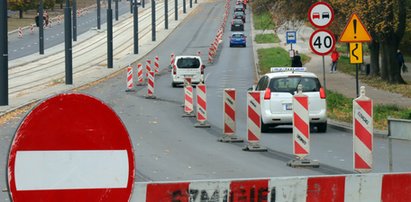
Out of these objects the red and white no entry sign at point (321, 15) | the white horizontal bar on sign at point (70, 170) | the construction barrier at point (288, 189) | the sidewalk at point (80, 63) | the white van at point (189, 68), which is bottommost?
the sidewalk at point (80, 63)

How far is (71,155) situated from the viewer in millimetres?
5168

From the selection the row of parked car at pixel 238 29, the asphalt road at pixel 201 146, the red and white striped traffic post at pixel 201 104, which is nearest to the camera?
the asphalt road at pixel 201 146

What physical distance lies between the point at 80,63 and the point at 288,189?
208ft

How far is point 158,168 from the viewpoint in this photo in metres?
16.4

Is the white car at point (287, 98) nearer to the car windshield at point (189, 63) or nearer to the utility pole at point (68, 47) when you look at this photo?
the utility pole at point (68, 47)

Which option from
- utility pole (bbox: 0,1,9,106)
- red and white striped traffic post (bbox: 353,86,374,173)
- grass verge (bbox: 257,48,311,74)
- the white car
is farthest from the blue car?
red and white striped traffic post (bbox: 353,86,374,173)

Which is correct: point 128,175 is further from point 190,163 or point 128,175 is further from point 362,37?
point 362,37

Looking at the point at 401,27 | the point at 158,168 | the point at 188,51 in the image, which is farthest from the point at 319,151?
A: the point at 188,51

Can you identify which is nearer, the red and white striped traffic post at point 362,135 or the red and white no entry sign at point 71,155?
the red and white no entry sign at point 71,155

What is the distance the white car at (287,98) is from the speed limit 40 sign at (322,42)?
0.76 metres

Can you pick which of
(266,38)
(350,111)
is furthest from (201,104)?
(266,38)

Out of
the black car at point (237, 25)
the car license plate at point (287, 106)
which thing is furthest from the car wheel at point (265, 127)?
the black car at point (237, 25)

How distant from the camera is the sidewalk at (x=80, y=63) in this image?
44094mm

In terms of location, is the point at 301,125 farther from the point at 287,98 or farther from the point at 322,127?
the point at 322,127
